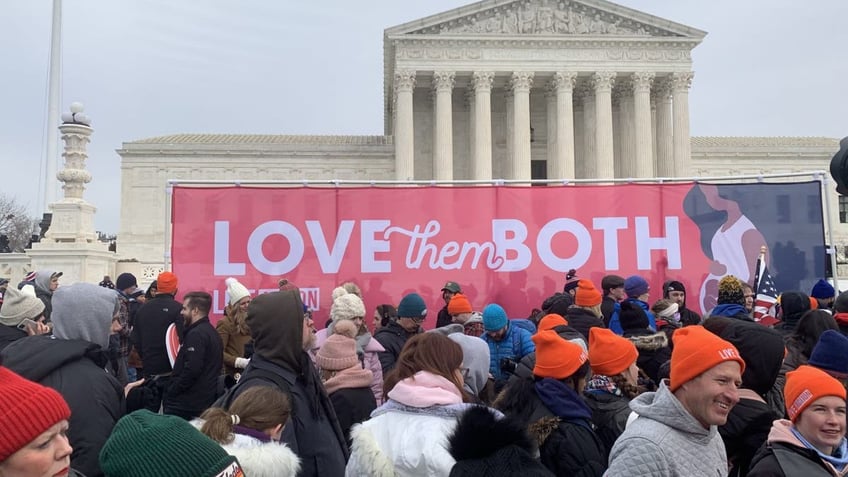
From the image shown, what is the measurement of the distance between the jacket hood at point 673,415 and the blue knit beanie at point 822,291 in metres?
6.89

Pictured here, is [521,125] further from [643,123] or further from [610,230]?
[610,230]

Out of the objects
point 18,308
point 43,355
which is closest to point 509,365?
point 43,355

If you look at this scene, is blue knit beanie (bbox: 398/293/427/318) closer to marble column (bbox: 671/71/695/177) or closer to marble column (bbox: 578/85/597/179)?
marble column (bbox: 578/85/597/179)

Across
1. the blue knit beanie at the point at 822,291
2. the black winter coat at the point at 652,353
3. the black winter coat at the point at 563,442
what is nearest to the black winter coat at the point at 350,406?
the black winter coat at the point at 563,442

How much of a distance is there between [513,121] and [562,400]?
135ft

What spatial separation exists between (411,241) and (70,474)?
7180 mm

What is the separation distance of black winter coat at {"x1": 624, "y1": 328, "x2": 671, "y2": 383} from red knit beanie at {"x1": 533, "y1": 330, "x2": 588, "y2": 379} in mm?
1752

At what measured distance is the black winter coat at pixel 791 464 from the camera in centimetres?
270

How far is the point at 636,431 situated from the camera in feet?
9.04

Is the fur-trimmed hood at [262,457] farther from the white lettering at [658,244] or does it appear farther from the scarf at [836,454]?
the white lettering at [658,244]

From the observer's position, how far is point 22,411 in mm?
2029

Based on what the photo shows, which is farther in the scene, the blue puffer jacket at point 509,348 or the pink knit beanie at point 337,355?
the blue puffer jacket at point 509,348


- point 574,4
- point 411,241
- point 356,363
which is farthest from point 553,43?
point 356,363

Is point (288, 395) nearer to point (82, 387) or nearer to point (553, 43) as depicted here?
point (82, 387)
